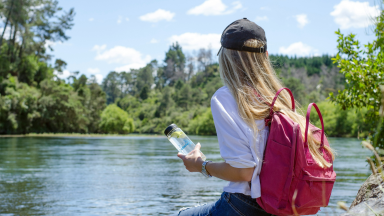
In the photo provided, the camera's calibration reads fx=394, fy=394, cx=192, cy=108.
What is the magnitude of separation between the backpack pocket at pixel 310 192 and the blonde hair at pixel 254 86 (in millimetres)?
88

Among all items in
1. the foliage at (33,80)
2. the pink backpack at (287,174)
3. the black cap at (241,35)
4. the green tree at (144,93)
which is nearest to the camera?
the pink backpack at (287,174)

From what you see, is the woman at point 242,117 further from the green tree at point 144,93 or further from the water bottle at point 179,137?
the green tree at point 144,93

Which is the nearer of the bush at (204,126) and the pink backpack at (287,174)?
the pink backpack at (287,174)

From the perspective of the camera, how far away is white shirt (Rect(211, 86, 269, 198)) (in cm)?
167

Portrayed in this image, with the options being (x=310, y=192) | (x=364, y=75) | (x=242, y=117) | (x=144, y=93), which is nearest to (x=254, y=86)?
(x=242, y=117)

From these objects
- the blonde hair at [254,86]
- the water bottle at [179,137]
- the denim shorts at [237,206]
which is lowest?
the denim shorts at [237,206]

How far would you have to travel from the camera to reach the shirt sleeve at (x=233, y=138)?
5.48ft

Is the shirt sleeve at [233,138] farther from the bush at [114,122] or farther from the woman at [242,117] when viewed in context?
the bush at [114,122]

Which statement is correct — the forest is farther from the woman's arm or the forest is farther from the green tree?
the woman's arm

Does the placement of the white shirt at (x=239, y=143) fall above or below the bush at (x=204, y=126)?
above

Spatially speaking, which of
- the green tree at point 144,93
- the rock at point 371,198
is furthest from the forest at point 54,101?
the rock at point 371,198

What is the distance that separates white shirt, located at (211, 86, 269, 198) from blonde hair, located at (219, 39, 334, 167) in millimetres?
36

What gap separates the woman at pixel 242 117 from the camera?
168cm

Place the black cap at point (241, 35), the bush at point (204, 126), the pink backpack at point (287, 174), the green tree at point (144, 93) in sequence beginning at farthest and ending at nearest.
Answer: the green tree at point (144, 93) < the bush at point (204, 126) < the black cap at point (241, 35) < the pink backpack at point (287, 174)
